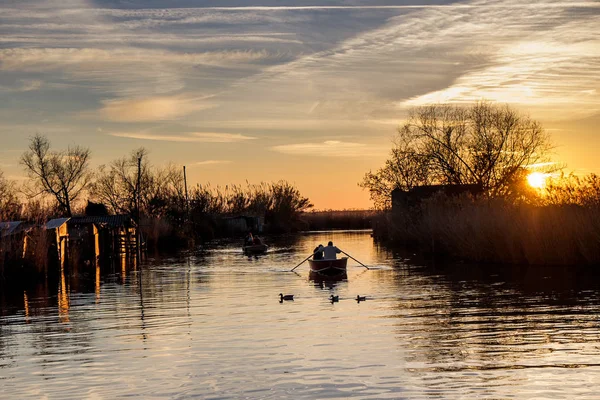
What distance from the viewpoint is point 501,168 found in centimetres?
7606

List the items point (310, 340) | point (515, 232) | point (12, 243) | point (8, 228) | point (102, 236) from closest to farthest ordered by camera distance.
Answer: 1. point (310, 340)
2. point (12, 243)
3. point (8, 228)
4. point (515, 232)
5. point (102, 236)

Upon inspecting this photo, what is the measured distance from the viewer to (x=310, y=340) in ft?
67.8

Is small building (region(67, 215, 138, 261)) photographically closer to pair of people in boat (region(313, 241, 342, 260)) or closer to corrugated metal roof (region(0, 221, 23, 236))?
corrugated metal roof (region(0, 221, 23, 236))

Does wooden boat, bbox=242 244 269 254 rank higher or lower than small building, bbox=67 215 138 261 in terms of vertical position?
lower

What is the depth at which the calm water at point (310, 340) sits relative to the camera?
50.5 ft

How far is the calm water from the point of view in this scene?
50.5 feet

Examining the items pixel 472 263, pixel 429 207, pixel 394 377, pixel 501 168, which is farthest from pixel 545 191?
pixel 501 168

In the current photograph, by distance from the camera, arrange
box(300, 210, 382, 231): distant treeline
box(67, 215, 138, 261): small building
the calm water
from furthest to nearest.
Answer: box(300, 210, 382, 231): distant treeline < box(67, 215, 138, 261): small building < the calm water

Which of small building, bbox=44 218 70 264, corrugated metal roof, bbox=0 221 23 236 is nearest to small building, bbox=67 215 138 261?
small building, bbox=44 218 70 264

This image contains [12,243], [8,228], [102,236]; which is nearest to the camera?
[12,243]

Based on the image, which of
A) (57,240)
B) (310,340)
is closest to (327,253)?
(57,240)

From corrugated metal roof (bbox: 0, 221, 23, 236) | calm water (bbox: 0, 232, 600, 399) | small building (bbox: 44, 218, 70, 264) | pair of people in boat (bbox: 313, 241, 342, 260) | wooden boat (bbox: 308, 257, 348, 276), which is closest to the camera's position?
calm water (bbox: 0, 232, 600, 399)

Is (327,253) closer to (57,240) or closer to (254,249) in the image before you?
(57,240)

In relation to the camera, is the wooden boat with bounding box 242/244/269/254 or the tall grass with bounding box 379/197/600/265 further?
the wooden boat with bounding box 242/244/269/254
